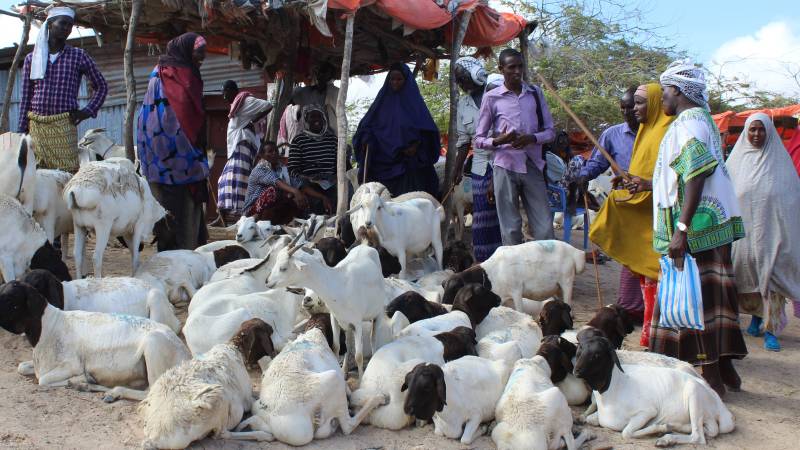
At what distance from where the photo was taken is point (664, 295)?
529cm

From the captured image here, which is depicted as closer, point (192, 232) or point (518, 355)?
point (518, 355)

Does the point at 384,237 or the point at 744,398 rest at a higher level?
the point at 384,237

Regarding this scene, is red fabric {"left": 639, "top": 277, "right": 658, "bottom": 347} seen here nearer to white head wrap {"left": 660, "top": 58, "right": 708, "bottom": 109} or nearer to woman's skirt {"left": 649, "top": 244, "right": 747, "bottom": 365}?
woman's skirt {"left": 649, "top": 244, "right": 747, "bottom": 365}

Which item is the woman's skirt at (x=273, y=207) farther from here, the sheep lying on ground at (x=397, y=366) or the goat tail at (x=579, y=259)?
the sheep lying on ground at (x=397, y=366)

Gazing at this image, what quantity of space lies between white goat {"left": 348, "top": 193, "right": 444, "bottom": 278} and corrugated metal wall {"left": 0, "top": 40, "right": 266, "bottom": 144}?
8156 millimetres

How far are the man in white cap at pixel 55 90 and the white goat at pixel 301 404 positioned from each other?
15.1ft

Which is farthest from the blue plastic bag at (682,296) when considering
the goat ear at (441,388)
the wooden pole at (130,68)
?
the wooden pole at (130,68)

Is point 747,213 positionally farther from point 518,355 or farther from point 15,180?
point 15,180

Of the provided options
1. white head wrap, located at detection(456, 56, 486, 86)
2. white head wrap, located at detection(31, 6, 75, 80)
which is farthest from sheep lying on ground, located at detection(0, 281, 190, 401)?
white head wrap, located at detection(456, 56, 486, 86)

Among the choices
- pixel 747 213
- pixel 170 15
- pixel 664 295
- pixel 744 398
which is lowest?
pixel 744 398

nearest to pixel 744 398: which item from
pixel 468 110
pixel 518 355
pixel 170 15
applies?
pixel 518 355

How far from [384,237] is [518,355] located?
8.71 feet

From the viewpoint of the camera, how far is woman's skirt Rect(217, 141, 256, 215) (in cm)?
1023

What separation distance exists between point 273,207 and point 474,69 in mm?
3066
